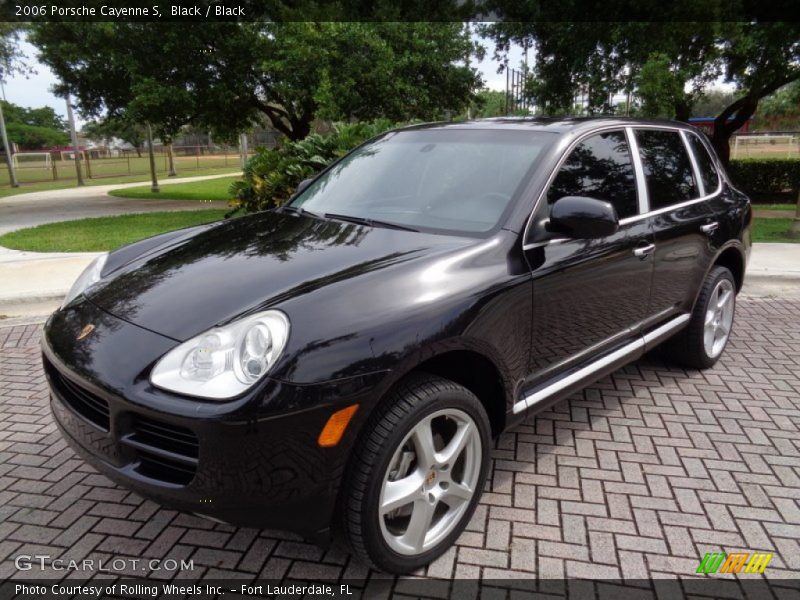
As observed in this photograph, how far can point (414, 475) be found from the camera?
2408 millimetres

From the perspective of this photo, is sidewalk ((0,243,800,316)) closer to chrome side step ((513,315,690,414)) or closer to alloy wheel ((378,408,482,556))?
chrome side step ((513,315,690,414))

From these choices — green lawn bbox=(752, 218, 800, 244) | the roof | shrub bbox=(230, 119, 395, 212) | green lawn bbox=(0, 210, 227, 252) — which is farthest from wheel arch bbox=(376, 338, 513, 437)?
green lawn bbox=(752, 218, 800, 244)

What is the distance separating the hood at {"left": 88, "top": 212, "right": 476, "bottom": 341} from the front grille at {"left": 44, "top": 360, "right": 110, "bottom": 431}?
0.32 metres

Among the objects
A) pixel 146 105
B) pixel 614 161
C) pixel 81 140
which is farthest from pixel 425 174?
pixel 81 140

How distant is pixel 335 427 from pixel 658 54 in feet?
37.3

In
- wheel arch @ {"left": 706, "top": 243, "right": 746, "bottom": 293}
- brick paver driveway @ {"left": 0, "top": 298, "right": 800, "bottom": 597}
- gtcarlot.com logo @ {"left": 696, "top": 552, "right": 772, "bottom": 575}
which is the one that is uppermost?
wheel arch @ {"left": 706, "top": 243, "right": 746, "bottom": 293}

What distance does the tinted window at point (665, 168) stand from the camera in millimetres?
3725

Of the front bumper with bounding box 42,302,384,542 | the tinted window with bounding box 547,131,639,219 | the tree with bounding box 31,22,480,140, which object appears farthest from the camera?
the tree with bounding box 31,22,480,140

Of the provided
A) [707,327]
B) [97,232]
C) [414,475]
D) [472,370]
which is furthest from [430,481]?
[97,232]

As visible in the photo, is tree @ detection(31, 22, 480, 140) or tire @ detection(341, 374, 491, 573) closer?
tire @ detection(341, 374, 491, 573)

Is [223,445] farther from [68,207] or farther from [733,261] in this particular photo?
[68,207]

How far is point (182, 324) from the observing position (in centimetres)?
227

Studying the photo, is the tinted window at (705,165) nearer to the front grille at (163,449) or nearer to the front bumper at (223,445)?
the front bumper at (223,445)

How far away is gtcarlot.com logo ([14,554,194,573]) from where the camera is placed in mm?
2518
